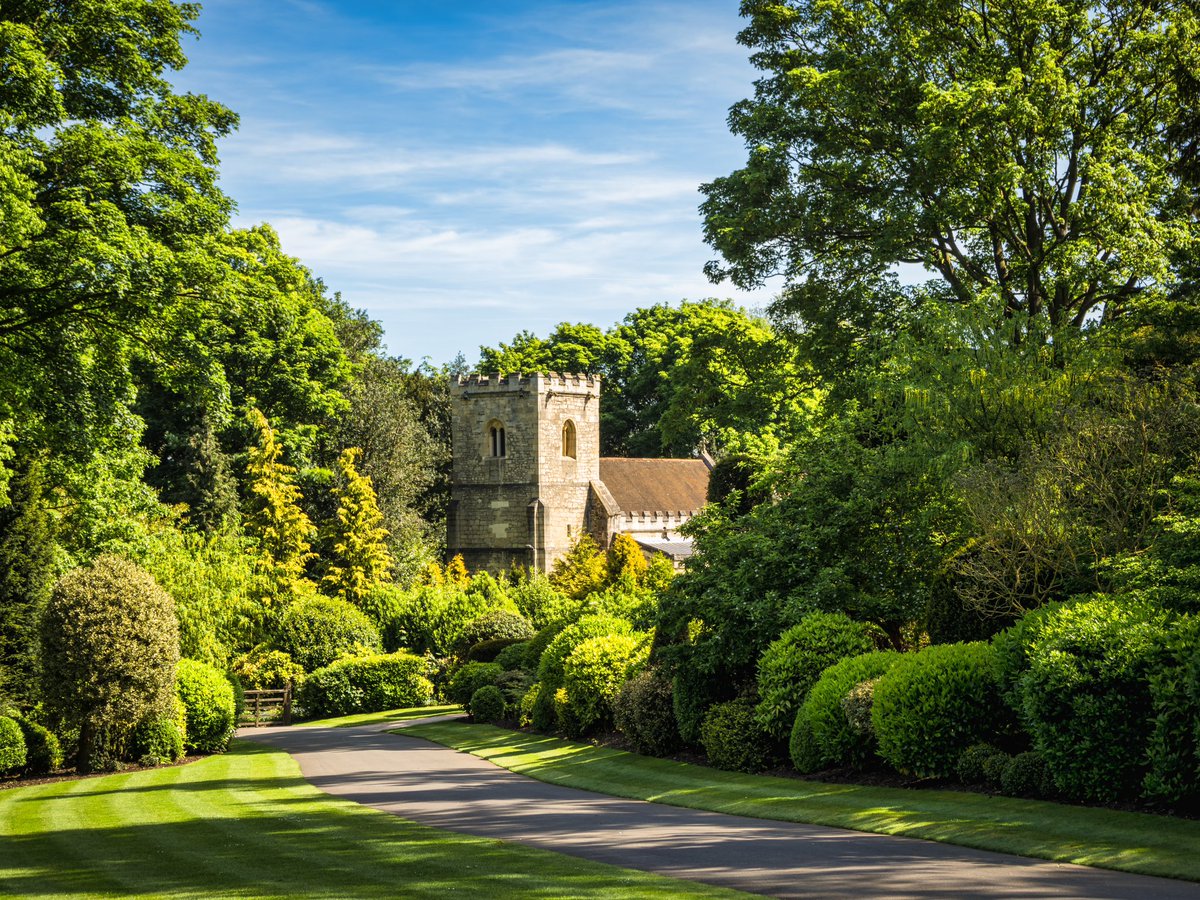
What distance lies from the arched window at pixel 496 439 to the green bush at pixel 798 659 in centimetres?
4223

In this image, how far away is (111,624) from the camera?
21188mm

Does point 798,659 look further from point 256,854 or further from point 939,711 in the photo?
point 256,854

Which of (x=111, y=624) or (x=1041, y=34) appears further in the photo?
(x=1041, y=34)

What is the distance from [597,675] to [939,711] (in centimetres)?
953

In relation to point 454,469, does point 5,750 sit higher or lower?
lower

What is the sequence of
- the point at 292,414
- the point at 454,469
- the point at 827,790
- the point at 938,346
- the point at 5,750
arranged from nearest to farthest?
the point at 827,790
the point at 5,750
the point at 938,346
the point at 292,414
the point at 454,469

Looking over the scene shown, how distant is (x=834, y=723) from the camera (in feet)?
52.4

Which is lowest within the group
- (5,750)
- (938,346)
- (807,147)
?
(5,750)

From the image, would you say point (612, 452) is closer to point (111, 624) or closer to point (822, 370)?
point (822, 370)

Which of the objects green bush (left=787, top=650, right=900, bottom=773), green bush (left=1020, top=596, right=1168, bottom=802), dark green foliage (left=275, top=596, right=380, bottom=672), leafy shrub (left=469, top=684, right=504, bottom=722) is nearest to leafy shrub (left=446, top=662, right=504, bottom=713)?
leafy shrub (left=469, top=684, right=504, bottom=722)

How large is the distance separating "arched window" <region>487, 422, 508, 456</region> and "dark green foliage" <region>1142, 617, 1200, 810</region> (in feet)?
161

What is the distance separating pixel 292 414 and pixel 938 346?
98.3ft

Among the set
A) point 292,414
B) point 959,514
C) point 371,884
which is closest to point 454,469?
point 292,414

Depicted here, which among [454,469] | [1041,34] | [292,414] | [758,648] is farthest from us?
[454,469]
